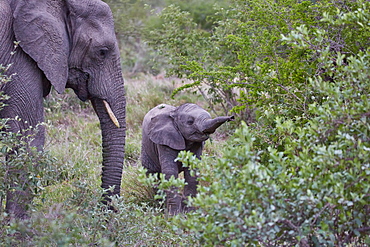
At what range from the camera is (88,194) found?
4453 mm

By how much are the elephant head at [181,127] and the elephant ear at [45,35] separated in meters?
1.22

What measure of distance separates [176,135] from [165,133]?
0.38 feet

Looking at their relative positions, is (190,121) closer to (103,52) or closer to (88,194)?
(103,52)

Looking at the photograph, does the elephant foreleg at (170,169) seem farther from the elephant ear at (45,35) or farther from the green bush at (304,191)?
the green bush at (304,191)

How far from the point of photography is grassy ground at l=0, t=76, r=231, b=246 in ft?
12.3

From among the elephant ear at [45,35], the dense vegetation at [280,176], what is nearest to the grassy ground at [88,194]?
the dense vegetation at [280,176]

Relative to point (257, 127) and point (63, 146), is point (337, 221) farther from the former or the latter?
point (63, 146)

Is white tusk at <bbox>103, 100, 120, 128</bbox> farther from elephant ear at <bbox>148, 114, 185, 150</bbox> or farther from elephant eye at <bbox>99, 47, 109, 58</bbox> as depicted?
elephant ear at <bbox>148, 114, 185, 150</bbox>

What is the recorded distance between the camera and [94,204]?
14.4 ft

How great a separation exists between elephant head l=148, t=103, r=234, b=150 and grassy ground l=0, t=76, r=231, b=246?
49cm

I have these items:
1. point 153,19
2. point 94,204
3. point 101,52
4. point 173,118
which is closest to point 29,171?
point 94,204

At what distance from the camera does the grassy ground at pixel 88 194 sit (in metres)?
3.76

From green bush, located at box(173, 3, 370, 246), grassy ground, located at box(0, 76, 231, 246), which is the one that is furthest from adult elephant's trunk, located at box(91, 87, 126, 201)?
green bush, located at box(173, 3, 370, 246)

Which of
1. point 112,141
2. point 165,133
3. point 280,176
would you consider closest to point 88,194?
point 112,141
